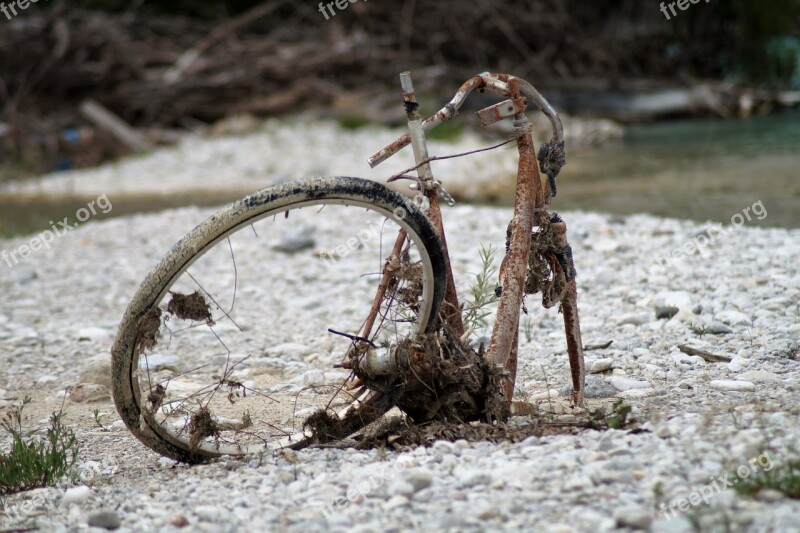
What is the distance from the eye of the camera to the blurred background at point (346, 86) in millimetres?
10336

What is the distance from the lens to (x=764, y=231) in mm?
5598

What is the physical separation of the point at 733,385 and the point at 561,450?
35.7 inches

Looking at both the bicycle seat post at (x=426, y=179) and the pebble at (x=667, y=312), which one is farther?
the pebble at (x=667, y=312)

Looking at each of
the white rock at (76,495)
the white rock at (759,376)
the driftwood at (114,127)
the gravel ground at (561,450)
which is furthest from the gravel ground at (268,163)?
the white rock at (76,495)

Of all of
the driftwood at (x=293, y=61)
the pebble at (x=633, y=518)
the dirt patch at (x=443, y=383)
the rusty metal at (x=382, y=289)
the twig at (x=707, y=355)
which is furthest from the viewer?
the driftwood at (x=293, y=61)

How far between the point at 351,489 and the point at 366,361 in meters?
0.49

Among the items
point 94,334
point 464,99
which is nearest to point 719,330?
point 464,99

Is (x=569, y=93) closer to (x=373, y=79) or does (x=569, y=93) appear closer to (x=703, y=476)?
(x=373, y=79)

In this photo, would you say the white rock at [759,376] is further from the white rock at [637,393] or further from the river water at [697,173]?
the river water at [697,173]

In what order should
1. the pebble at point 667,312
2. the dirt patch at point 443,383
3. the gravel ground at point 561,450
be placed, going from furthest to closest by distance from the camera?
the pebble at point 667,312 < the dirt patch at point 443,383 < the gravel ground at point 561,450

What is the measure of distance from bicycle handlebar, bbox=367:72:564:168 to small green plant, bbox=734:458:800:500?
1.16 metres

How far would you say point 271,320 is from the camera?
4.66 meters

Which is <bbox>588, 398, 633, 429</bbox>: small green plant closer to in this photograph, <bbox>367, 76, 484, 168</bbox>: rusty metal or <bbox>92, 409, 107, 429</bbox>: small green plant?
<bbox>367, 76, 484, 168</bbox>: rusty metal

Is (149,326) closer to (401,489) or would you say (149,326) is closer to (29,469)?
(29,469)
